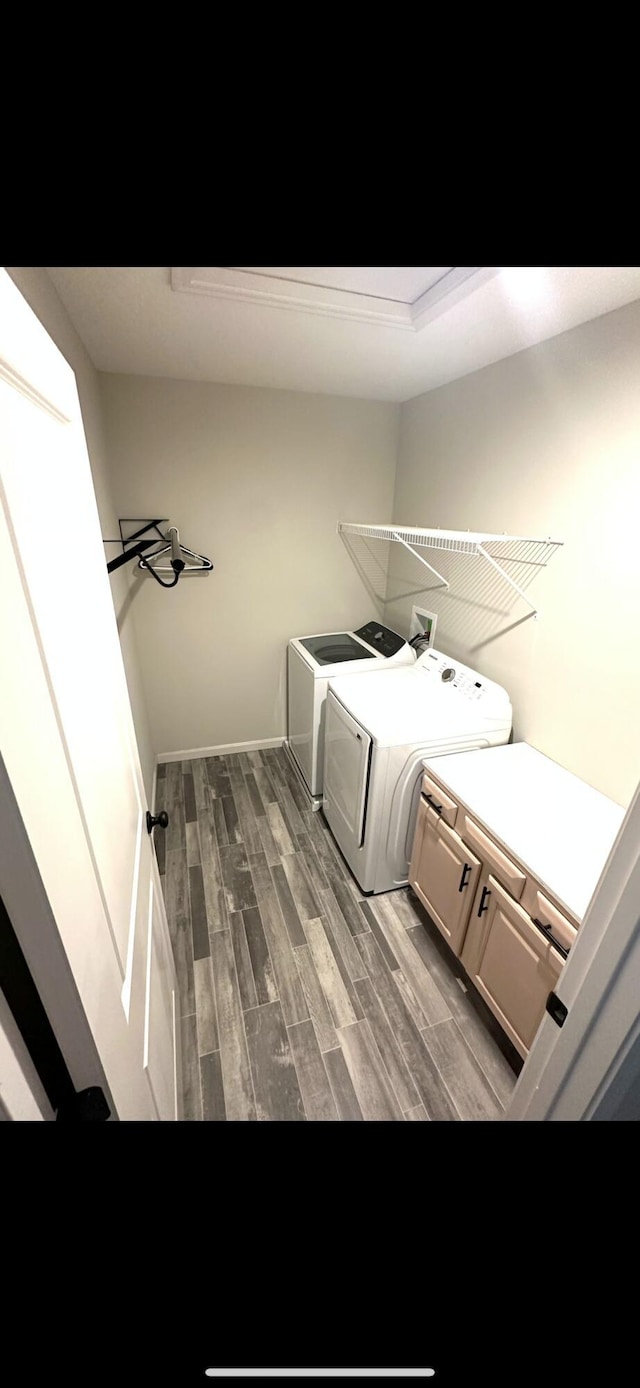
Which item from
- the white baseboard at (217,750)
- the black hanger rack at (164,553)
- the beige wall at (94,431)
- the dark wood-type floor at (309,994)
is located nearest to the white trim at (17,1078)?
the beige wall at (94,431)

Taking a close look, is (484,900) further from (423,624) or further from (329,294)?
(329,294)

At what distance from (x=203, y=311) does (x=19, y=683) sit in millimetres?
1687

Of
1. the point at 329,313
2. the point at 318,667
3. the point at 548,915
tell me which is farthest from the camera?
the point at 318,667

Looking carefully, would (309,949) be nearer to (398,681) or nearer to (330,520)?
(398,681)

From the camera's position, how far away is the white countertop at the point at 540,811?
1.21 m

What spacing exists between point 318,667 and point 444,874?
1.23 meters

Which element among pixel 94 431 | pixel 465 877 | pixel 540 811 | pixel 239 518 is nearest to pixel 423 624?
pixel 239 518

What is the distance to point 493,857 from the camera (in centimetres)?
134

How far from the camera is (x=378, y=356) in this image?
183 centimetres

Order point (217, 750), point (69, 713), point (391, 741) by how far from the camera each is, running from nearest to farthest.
Result: point (69, 713) → point (391, 741) → point (217, 750)

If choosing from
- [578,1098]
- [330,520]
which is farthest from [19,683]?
[330,520]

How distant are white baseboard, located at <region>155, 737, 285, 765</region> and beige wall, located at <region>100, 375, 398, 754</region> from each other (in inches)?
1.7

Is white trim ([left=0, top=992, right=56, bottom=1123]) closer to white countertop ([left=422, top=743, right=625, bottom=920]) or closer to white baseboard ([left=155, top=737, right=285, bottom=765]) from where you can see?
white countertop ([left=422, top=743, right=625, bottom=920])
